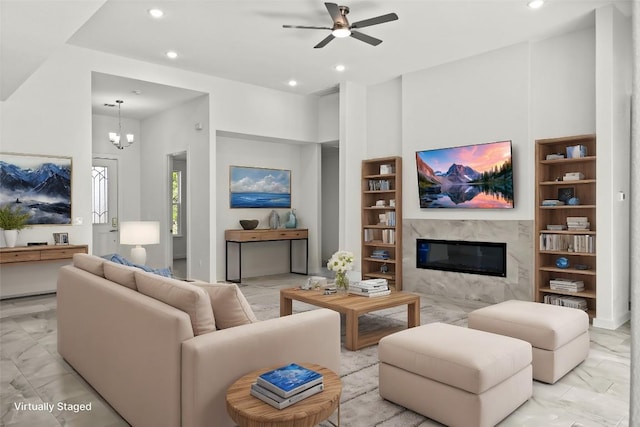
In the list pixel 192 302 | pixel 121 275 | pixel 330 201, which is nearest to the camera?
pixel 192 302

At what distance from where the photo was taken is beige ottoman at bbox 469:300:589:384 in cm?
298

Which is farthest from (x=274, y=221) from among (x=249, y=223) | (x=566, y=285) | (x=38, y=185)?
(x=566, y=285)

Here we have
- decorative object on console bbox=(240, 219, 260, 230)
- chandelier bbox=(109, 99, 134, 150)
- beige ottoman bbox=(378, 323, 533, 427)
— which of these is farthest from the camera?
decorative object on console bbox=(240, 219, 260, 230)

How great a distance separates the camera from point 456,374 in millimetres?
2332

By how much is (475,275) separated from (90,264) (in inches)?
180

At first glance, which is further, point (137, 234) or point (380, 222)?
point (380, 222)

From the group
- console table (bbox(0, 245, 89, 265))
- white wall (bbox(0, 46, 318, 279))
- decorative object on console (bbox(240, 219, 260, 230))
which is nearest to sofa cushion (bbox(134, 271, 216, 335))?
console table (bbox(0, 245, 89, 265))

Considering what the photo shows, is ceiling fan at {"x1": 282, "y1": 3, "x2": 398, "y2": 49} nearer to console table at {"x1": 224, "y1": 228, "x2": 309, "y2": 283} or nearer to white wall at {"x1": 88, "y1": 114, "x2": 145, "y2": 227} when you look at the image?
console table at {"x1": 224, "y1": 228, "x2": 309, "y2": 283}

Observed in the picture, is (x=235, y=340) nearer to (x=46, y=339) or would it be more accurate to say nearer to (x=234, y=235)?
(x=46, y=339)

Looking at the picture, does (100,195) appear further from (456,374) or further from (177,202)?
(456,374)

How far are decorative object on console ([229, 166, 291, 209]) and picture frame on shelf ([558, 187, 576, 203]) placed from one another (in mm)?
4615

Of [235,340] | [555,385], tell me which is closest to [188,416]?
[235,340]

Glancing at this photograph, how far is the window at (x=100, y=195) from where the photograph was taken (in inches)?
318

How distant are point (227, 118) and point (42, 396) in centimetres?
488
